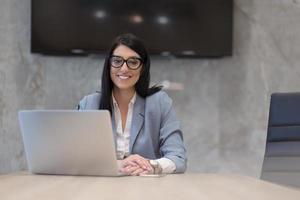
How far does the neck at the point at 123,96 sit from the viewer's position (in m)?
2.34

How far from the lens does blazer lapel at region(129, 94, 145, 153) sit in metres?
2.19

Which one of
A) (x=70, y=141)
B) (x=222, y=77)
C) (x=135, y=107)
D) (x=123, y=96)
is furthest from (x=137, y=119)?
(x=222, y=77)

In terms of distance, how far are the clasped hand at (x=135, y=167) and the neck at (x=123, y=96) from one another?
523mm

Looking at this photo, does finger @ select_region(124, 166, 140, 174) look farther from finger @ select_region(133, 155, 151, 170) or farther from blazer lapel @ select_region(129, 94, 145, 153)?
blazer lapel @ select_region(129, 94, 145, 153)

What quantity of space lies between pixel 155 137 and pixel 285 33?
2153mm

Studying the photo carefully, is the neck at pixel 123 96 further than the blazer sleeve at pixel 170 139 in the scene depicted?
Yes

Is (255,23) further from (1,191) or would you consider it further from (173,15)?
(1,191)

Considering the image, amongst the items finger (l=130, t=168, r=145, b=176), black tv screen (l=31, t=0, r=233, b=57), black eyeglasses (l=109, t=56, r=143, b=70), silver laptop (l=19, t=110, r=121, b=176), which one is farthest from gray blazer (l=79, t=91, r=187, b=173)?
black tv screen (l=31, t=0, r=233, b=57)

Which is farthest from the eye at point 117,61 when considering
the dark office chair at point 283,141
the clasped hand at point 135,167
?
the dark office chair at point 283,141

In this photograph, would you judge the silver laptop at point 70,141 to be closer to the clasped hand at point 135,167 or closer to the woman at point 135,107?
the clasped hand at point 135,167

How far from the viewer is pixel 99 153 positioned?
168 centimetres

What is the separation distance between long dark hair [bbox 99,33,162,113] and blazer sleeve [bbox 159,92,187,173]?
10 cm

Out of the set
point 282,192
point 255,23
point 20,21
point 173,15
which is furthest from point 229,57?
point 282,192

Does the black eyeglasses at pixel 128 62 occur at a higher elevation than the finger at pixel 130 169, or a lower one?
higher
